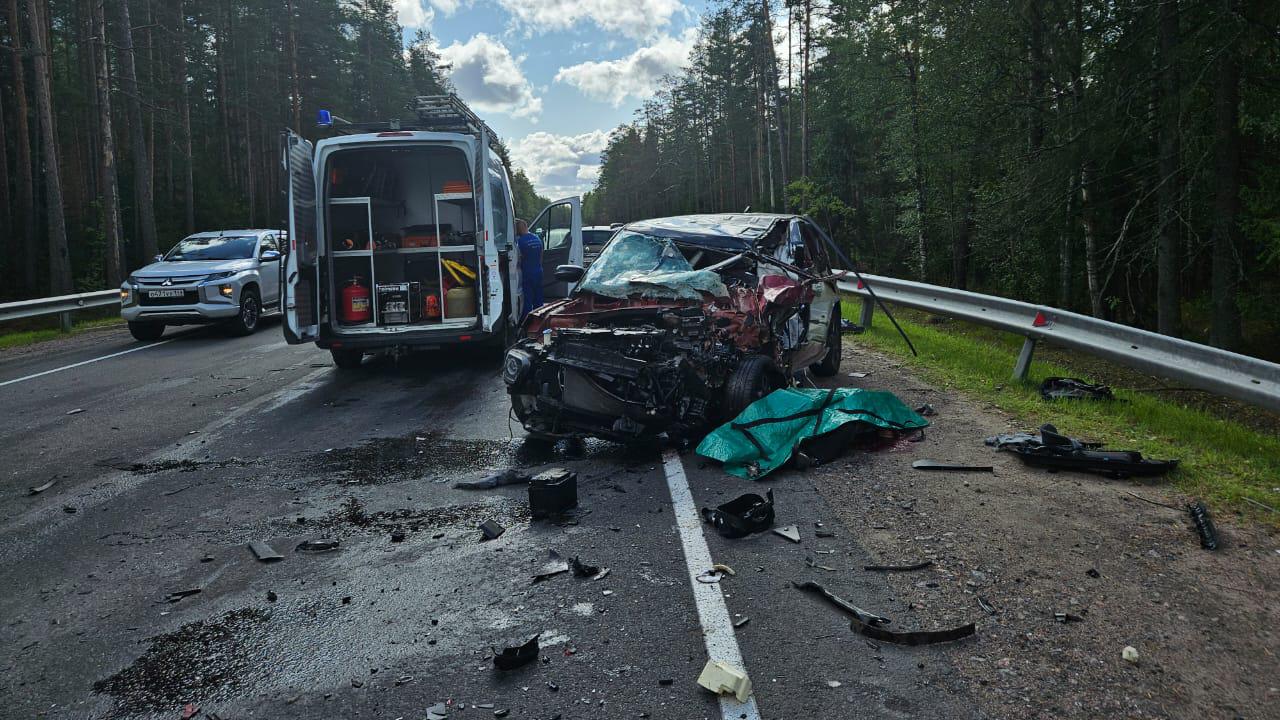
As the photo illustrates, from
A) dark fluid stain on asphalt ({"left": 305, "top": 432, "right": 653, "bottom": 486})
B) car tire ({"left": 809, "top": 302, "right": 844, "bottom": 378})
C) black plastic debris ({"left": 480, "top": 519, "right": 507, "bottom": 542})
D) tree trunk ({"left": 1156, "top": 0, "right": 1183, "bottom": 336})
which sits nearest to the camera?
black plastic debris ({"left": 480, "top": 519, "right": 507, "bottom": 542})

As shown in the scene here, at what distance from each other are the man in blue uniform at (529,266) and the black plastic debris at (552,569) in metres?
7.72

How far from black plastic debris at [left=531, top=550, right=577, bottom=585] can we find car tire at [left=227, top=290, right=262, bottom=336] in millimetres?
12258

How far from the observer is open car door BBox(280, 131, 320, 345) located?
920cm

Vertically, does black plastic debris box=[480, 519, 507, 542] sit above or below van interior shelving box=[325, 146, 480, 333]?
below

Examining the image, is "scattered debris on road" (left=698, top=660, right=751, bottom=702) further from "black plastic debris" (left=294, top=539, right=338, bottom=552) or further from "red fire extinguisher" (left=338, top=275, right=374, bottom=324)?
"red fire extinguisher" (left=338, top=275, right=374, bottom=324)

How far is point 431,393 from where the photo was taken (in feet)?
30.1

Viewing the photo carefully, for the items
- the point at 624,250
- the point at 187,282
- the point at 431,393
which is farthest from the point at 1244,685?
the point at 187,282

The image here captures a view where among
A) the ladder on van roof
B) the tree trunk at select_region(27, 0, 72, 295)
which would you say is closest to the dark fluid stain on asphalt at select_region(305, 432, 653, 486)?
the ladder on van roof

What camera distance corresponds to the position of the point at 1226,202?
461 inches

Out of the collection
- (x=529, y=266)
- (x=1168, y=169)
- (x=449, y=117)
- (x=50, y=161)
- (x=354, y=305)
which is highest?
(x=50, y=161)

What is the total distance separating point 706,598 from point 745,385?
2974mm

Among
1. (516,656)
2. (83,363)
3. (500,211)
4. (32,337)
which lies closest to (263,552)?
(516,656)

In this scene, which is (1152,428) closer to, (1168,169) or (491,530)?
(491,530)

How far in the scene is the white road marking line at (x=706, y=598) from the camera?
284 centimetres
